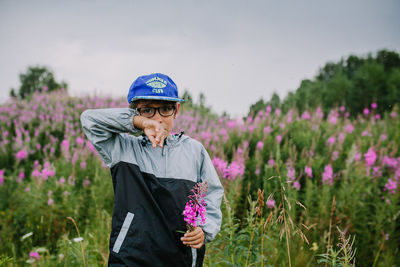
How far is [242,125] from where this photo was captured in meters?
6.34

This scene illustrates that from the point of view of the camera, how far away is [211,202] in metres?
1.96

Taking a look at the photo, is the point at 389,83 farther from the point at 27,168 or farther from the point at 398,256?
the point at 27,168

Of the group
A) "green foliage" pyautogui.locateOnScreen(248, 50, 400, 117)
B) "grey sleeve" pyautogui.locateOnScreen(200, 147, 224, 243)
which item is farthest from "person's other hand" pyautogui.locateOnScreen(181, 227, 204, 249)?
"green foliage" pyautogui.locateOnScreen(248, 50, 400, 117)

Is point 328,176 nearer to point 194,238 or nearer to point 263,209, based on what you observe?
point 263,209

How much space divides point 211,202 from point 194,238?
0.36 metres

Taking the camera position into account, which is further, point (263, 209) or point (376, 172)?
point (376, 172)

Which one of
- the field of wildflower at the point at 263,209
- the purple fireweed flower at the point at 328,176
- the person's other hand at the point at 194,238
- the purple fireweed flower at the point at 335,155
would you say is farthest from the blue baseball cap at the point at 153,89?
the purple fireweed flower at the point at 335,155

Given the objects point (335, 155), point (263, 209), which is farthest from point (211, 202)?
point (335, 155)

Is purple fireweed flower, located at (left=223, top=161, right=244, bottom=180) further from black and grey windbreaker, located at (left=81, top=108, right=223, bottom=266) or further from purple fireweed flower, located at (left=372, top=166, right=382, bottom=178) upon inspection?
purple fireweed flower, located at (left=372, top=166, right=382, bottom=178)

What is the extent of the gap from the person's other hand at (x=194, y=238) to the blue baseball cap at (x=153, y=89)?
889 mm

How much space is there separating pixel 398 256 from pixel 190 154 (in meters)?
3.15

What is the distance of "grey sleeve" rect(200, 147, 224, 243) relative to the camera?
183cm

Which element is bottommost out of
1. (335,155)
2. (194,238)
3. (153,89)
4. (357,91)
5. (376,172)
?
(376,172)

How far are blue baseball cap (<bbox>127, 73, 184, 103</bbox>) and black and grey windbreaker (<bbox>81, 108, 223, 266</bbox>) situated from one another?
0.16 metres
